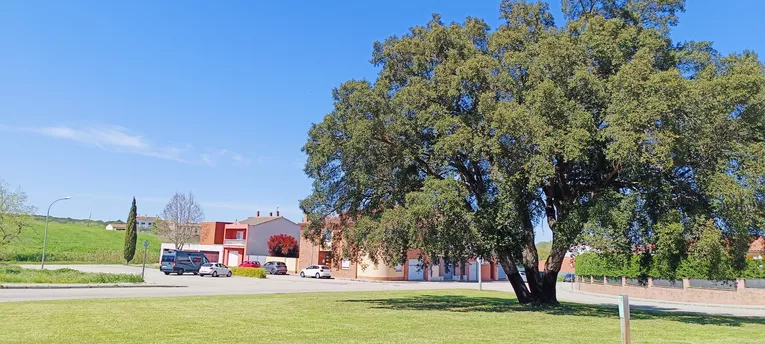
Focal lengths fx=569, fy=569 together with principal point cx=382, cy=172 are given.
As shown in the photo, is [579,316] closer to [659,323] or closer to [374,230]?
[659,323]

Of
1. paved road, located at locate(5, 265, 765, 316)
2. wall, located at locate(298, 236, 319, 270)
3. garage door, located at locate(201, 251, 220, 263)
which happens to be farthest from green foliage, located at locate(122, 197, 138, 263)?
paved road, located at locate(5, 265, 765, 316)

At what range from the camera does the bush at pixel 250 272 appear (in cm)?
5500

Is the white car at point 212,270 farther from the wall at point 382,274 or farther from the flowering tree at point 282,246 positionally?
the flowering tree at point 282,246

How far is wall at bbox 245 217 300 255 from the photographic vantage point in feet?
247

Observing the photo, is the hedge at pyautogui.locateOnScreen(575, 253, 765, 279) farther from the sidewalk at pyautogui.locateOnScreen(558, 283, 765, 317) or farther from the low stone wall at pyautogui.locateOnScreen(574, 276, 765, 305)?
the sidewalk at pyautogui.locateOnScreen(558, 283, 765, 317)

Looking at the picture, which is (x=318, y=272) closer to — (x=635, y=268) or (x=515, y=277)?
(x=635, y=268)

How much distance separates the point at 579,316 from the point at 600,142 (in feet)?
19.8

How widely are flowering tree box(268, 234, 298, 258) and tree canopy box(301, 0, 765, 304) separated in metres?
49.5

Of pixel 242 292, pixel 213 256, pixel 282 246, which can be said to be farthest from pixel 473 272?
pixel 242 292

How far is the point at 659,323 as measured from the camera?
59.3ft

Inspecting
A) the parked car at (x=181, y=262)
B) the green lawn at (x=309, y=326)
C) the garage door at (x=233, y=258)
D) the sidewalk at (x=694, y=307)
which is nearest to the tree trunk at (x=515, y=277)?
the green lawn at (x=309, y=326)

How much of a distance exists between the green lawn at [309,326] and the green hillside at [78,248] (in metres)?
48.2

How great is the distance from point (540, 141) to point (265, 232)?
6342cm

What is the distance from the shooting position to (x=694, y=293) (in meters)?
35.0
